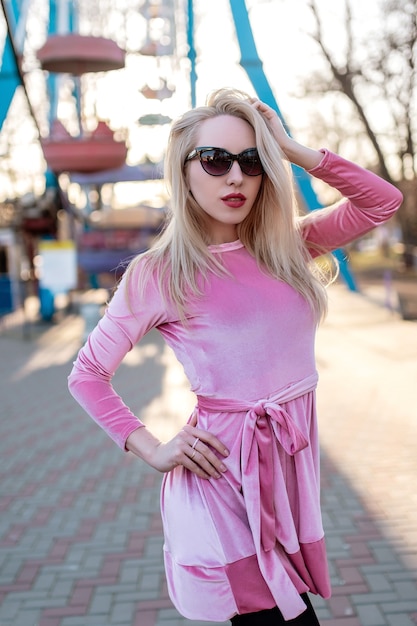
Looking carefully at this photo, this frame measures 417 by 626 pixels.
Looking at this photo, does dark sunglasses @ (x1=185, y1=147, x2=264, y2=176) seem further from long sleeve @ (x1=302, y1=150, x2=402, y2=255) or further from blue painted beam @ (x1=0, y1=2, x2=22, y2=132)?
blue painted beam @ (x1=0, y1=2, x2=22, y2=132)

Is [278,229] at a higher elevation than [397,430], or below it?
higher

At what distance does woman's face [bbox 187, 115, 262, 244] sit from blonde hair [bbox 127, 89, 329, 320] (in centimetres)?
3

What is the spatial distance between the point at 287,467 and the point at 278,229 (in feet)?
1.95

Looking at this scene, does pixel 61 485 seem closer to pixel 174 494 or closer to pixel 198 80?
pixel 174 494

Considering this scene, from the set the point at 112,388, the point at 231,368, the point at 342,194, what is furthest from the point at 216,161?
the point at 112,388

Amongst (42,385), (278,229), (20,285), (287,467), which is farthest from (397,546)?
(20,285)

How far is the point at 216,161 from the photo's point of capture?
1.72 meters

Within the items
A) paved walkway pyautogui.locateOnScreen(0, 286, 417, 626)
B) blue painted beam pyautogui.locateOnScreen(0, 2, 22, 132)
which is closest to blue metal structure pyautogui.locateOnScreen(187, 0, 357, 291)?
blue painted beam pyautogui.locateOnScreen(0, 2, 22, 132)

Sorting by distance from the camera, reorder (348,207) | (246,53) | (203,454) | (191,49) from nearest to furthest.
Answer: (203,454) → (348,207) → (191,49) → (246,53)

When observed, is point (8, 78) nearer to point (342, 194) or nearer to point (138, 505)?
point (138, 505)

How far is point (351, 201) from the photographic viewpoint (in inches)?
75.2

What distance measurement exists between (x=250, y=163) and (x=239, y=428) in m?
0.64

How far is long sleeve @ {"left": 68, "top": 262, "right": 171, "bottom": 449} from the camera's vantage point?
5.62 feet

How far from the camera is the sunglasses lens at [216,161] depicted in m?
1.71
